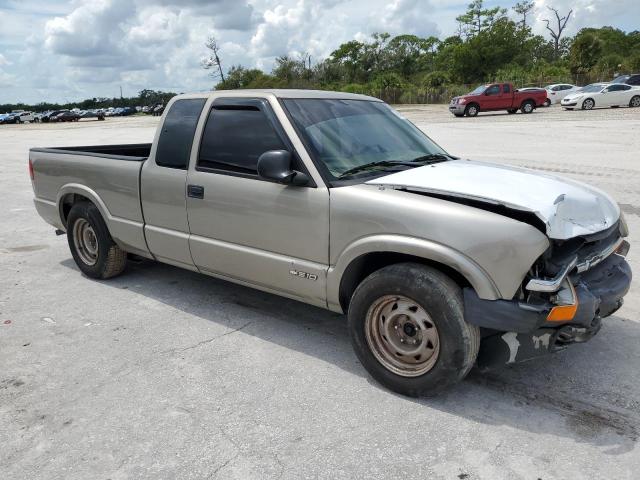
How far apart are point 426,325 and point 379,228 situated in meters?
0.63

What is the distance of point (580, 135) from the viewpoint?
57.3 ft

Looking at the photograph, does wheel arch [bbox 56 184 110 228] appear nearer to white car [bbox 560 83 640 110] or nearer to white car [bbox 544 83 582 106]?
white car [bbox 560 83 640 110]

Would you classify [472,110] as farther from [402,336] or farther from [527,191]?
[402,336]

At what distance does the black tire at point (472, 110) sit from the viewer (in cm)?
3072

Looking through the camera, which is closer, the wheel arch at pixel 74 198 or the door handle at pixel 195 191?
the door handle at pixel 195 191

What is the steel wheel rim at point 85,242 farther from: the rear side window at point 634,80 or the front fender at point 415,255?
the rear side window at point 634,80

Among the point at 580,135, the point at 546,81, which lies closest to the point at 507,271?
the point at 580,135

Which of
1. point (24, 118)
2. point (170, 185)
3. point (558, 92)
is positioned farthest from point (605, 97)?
point (24, 118)

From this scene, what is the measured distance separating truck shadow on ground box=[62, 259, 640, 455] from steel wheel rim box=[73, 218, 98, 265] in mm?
1076

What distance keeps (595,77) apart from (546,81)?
172 inches

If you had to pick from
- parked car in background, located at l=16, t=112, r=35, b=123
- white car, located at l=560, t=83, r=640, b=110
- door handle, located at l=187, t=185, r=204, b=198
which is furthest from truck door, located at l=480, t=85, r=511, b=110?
parked car in background, located at l=16, t=112, r=35, b=123

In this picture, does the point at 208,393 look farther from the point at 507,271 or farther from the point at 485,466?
the point at 507,271

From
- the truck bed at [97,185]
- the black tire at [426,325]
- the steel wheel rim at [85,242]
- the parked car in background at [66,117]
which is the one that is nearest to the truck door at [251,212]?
Answer: the black tire at [426,325]

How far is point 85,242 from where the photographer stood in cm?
566
